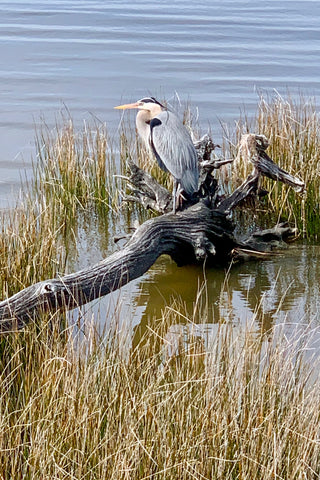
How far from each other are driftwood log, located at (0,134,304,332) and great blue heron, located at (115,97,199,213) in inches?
5.2

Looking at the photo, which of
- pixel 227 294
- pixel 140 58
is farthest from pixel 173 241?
pixel 140 58

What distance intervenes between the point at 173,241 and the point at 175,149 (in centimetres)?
66

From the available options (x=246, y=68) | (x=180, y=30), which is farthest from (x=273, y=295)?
(x=180, y=30)

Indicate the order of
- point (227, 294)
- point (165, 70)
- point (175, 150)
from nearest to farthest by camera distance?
point (227, 294) → point (175, 150) → point (165, 70)

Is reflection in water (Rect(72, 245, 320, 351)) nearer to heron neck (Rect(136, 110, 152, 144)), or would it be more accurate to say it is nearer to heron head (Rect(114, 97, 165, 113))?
heron neck (Rect(136, 110, 152, 144))

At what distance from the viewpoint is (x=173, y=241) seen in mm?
4707

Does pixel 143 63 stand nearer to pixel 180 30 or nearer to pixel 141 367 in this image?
pixel 180 30

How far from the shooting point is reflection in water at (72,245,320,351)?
13.9ft

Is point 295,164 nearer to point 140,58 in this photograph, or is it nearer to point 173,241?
point 173,241

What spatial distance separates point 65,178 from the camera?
5.77m

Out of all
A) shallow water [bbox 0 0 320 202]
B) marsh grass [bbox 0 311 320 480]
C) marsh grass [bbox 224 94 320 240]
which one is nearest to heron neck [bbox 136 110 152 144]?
marsh grass [bbox 224 94 320 240]

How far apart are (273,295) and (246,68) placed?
748 centimetres

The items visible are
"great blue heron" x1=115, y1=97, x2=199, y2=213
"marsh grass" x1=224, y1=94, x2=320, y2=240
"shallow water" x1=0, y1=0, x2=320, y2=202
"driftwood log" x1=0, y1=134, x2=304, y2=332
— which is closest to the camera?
"driftwood log" x1=0, y1=134, x2=304, y2=332

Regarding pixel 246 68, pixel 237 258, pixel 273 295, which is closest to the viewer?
pixel 273 295
